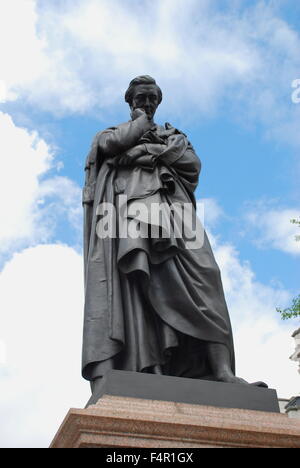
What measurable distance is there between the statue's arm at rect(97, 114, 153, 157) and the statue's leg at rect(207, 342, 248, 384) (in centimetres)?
252

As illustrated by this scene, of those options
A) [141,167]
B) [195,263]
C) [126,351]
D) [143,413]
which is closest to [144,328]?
[126,351]

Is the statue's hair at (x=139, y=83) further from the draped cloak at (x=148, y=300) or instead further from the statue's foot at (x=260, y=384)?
the statue's foot at (x=260, y=384)

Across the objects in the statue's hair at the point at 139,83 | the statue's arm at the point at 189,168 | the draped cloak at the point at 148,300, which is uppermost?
the statue's hair at the point at 139,83

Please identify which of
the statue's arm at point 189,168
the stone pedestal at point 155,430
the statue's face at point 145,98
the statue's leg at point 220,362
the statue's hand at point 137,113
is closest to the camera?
the stone pedestal at point 155,430

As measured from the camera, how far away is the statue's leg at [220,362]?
592cm

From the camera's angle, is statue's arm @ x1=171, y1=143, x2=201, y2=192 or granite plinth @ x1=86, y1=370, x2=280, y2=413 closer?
granite plinth @ x1=86, y1=370, x2=280, y2=413

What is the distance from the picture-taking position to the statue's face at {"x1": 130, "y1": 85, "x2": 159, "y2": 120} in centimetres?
793

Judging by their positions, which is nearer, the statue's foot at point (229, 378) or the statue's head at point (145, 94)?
the statue's foot at point (229, 378)

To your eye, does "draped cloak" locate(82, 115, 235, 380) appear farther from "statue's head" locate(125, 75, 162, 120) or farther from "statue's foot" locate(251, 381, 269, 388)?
"statue's head" locate(125, 75, 162, 120)

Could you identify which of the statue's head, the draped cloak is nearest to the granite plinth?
the draped cloak

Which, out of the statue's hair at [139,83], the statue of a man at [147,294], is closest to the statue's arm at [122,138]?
the statue of a man at [147,294]

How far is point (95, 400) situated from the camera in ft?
17.8

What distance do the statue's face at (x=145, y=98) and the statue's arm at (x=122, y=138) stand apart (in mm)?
601

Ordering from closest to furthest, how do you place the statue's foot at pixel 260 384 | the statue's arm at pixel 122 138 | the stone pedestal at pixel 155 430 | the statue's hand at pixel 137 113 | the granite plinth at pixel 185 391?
the stone pedestal at pixel 155 430 → the granite plinth at pixel 185 391 → the statue's foot at pixel 260 384 → the statue's arm at pixel 122 138 → the statue's hand at pixel 137 113
